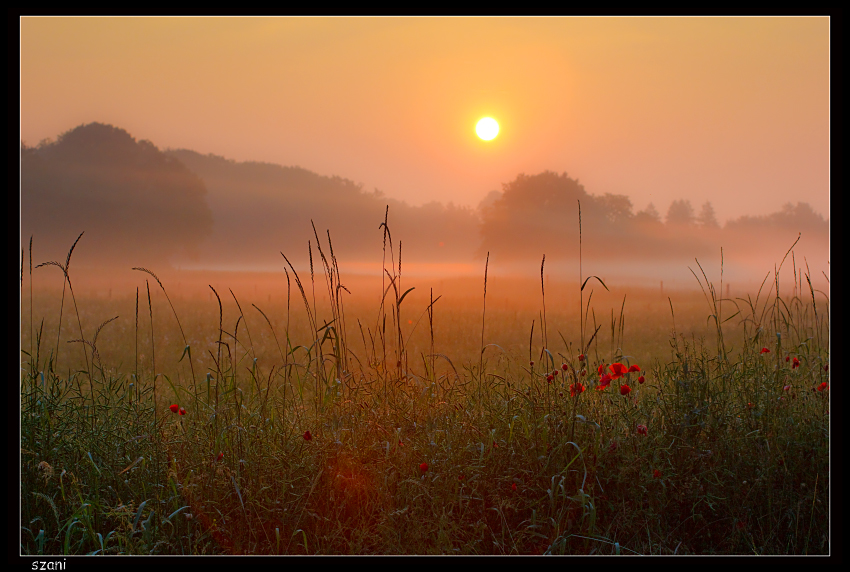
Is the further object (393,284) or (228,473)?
(393,284)

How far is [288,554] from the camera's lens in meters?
2.42

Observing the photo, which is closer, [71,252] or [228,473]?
[228,473]

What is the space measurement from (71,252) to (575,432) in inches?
117

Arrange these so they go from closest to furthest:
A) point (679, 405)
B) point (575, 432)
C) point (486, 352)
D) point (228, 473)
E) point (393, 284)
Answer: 1. point (228, 473)
2. point (575, 432)
3. point (679, 405)
4. point (393, 284)
5. point (486, 352)

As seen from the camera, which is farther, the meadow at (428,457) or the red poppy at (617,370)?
the red poppy at (617,370)

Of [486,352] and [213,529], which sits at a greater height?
[486,352]

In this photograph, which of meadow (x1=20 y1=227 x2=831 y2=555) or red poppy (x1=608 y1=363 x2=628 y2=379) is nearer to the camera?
meadow (x1=20 y1=227 x2=831 y2=555)

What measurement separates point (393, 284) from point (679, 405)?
184cm

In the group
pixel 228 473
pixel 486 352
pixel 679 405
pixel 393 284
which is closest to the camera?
pixel 228 473
